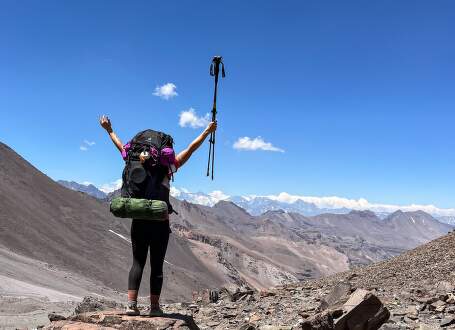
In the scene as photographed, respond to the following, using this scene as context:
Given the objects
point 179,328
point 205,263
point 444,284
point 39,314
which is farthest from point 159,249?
point 205,263

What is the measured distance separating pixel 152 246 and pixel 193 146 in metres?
1.62

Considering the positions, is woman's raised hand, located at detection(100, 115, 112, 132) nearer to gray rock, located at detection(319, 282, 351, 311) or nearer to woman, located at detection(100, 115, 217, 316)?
woman, located at detection(100, 115, 217, 316)

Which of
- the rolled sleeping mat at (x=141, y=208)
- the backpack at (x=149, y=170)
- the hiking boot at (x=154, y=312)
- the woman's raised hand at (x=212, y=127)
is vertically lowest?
the hiking boot at (x=154, y=312)

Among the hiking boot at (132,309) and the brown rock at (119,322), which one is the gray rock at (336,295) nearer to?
the brown rock at (119,322)

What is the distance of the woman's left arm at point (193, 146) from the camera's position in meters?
7.16

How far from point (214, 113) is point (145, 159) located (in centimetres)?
167

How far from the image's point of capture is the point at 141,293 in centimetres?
6919

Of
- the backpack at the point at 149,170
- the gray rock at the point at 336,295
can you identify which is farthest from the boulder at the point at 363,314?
the backpack at the point at 149,170

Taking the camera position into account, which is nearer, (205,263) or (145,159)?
(145,159)

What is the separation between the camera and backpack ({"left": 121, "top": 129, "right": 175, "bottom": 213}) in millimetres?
6941

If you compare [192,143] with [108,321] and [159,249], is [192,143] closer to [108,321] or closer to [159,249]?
[159,249]

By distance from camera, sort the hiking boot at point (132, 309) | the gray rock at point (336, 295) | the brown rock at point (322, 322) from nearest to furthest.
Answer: the hiking boot at point (132, 309) → the brown rock at point (322, 322) → the gray rock at point (336, 295)

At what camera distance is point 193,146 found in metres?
7.28

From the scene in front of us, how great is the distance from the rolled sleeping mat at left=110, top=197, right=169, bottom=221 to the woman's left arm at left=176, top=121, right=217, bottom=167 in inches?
31.2
